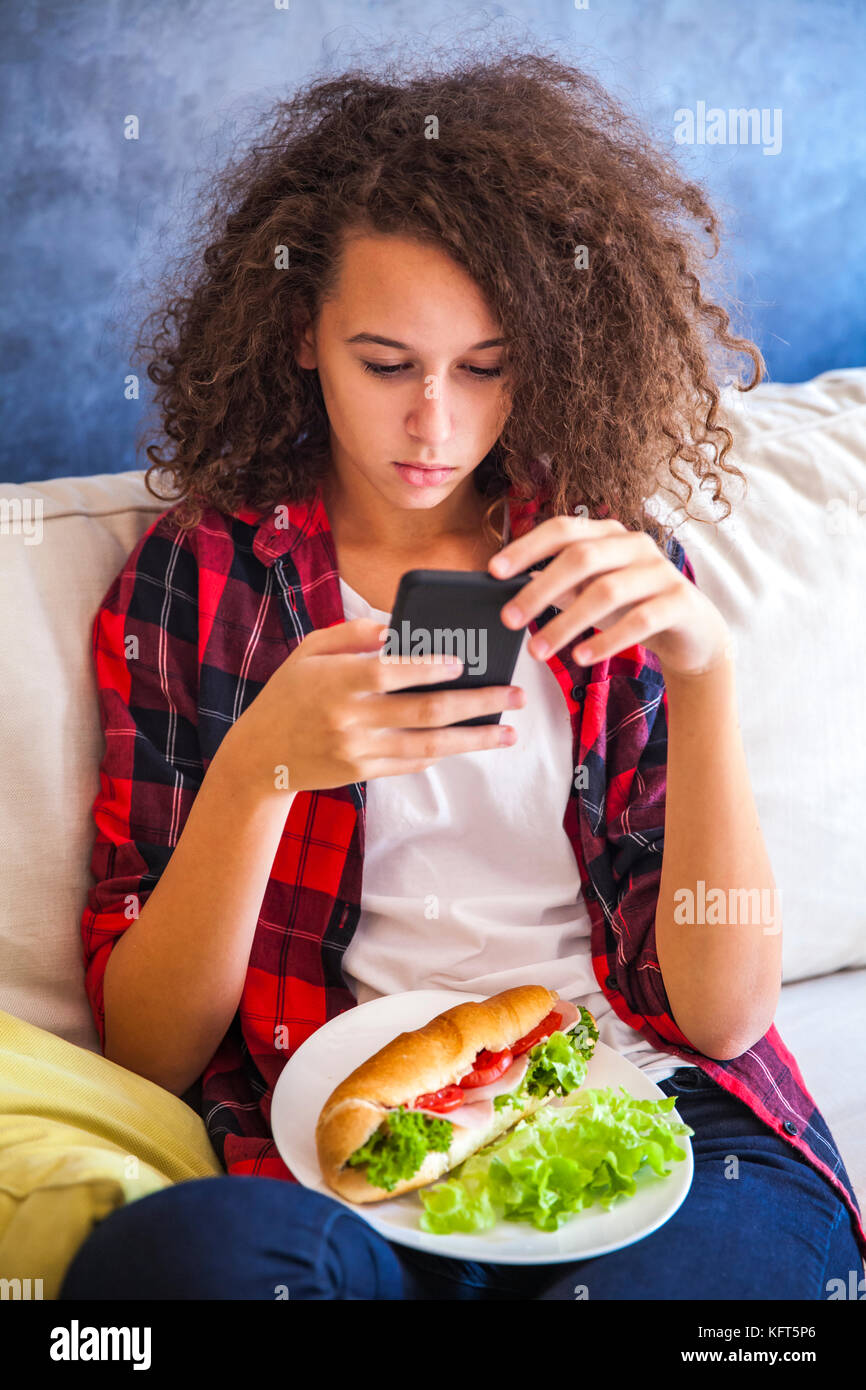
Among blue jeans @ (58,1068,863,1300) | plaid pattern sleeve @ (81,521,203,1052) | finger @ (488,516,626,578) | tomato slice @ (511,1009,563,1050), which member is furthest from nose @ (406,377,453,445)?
blue jeans @ (58,1068,863,1300)

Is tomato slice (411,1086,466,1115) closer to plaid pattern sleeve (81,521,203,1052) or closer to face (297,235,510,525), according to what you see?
plaid pattern sleeve (81,521,203,1052)

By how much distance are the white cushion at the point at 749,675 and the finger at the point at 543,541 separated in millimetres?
616

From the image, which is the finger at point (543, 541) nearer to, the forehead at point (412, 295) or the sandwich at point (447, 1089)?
the forehead at point (412, 295)

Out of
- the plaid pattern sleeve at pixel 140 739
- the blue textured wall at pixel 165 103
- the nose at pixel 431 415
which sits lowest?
the plaid pattern sleeve at pixel 140 739

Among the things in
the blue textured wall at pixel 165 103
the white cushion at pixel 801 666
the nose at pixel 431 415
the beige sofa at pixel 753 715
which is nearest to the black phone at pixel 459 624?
the nose at pixel 431 415

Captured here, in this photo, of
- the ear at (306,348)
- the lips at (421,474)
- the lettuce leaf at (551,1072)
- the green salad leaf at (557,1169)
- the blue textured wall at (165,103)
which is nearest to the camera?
the green salad leaf at (557,1169)

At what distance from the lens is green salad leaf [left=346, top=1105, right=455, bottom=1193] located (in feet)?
2.94

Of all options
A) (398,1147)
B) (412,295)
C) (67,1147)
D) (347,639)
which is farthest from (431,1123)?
(412,295)

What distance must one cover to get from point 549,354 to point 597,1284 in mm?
880

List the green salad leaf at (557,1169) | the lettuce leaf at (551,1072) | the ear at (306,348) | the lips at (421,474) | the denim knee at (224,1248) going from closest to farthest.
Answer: the denim knee at (224,1248)
the green salad leaf at (557,1169)
the lettuce leaf at (551,1072)
the lips at (421,474)
the ear at (306,348)

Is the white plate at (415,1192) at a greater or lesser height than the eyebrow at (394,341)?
lesser

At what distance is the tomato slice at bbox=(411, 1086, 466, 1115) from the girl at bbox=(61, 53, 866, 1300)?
125 mm

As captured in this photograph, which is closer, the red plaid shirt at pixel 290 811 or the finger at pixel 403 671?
the finger at pixel 403 671

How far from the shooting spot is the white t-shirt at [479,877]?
1.23m
